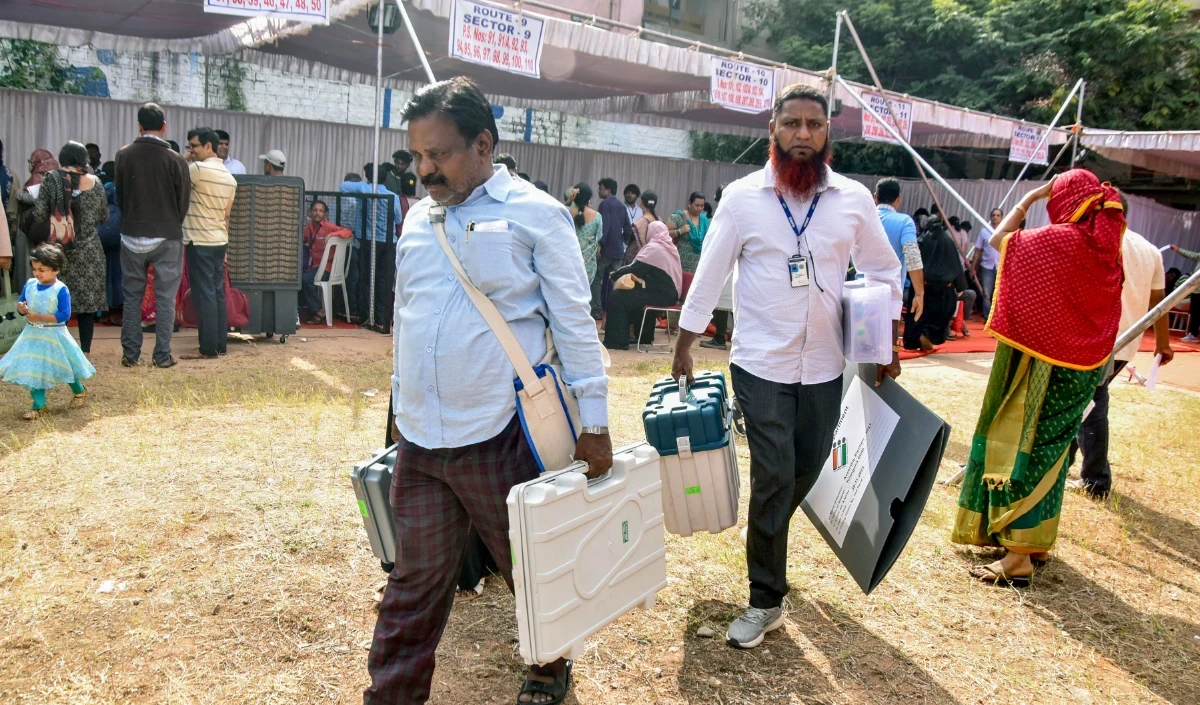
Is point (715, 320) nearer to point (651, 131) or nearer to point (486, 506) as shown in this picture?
point (486, 506)

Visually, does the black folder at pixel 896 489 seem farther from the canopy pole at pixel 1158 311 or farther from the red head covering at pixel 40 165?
the red head covering at pixel 40 165

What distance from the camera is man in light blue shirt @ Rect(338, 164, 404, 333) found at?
9398 millimetres

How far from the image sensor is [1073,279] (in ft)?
12.5

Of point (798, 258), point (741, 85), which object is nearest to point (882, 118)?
point (741, 85)

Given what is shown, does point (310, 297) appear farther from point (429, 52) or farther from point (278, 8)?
point (278, 8)

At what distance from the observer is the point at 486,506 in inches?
92.8

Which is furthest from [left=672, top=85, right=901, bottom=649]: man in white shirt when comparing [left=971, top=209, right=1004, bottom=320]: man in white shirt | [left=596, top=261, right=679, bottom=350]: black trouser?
[left=971, top=209, right=1004, bottom=320]: man in white shirt

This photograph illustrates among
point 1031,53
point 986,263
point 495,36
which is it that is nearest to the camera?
point 495,36

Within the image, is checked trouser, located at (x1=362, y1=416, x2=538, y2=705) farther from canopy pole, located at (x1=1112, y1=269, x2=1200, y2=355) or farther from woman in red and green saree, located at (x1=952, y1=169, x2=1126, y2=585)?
canopy pole, located at (x1=1112, y1=269, x2=1200, y2=355)

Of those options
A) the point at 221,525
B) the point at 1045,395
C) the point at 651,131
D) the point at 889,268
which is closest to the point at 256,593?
the point at 221,525

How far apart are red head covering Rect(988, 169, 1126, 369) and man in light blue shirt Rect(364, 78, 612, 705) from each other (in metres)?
2.34

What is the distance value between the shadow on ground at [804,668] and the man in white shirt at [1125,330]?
2226mm

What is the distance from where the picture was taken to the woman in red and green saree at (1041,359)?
3.80m

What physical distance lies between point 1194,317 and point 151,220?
54.1 feet
